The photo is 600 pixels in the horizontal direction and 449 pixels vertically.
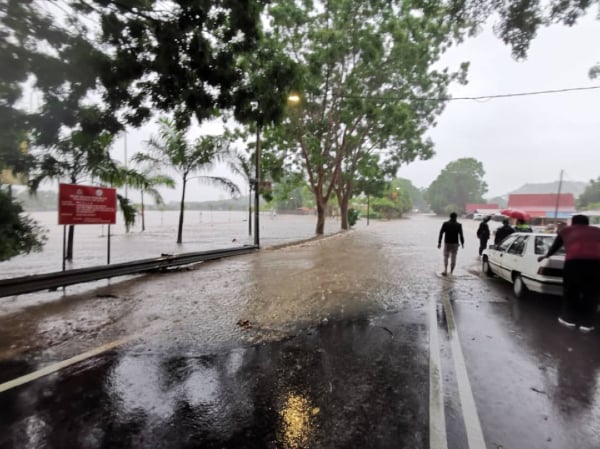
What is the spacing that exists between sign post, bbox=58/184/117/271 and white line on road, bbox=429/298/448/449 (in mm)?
7894

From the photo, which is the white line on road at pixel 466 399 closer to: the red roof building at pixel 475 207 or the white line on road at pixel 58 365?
the white line on road at pixel 58 365

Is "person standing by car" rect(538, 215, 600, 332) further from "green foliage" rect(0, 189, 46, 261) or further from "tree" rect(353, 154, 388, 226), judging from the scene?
"tree" rect(353, 154, 388, 226)

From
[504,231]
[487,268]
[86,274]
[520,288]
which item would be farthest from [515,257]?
[86,274]

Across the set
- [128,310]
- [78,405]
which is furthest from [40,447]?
[128,310]

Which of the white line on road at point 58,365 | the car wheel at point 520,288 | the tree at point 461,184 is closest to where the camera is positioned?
the white line on road at point 58,365

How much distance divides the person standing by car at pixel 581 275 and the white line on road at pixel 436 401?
2.43 metres

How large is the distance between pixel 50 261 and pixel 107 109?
779cm

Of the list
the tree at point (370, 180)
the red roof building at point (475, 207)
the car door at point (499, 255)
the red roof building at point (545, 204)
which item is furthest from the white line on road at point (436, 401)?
the red roof building at point (475, 207)

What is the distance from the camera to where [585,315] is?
504cm

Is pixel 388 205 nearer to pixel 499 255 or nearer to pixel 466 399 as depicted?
pixel 499 255

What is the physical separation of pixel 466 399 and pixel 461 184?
4127 inches

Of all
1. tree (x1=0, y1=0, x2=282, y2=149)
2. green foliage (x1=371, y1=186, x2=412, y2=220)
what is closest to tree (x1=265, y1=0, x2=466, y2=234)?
tree (x1=0, y1=0, x2=282, y2=149)

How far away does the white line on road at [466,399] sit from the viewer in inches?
100

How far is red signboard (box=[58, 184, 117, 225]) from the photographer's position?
744cm
